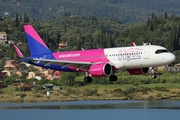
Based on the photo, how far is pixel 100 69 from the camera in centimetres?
6141

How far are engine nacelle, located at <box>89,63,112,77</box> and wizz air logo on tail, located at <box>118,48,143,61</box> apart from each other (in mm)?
2853

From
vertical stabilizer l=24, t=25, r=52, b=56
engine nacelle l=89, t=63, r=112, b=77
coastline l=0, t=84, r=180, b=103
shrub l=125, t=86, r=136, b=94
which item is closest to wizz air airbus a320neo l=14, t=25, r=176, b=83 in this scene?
engine nacelle l=89, t=63, r=112, b=77

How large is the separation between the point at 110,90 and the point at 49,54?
115013 millimetres

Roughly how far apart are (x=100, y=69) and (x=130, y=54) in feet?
19.6

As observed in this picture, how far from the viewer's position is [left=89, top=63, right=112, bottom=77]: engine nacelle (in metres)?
61.3

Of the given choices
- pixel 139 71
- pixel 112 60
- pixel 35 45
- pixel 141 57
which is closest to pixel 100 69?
pixel 112 60

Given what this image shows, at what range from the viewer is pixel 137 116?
484 feet

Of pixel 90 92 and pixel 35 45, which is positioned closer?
pixel 35 45

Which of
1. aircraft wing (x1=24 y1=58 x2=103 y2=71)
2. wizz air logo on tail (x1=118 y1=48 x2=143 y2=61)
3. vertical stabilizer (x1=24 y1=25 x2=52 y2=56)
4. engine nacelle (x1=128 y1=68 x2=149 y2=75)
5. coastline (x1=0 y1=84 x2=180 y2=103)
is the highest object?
vertical stabilizer (x1=24 y1=25 x2=52 y2=56)

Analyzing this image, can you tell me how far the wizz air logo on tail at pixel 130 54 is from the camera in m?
60.1

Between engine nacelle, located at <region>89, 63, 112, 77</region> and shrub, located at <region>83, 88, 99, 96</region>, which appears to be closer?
engine nacelle, located at <region>89, 63, 112, 77</region>

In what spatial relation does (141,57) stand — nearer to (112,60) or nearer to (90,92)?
(112,60)

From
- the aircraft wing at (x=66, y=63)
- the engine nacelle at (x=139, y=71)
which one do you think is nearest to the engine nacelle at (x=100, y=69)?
the aircraft wing at (x=66, y=63)

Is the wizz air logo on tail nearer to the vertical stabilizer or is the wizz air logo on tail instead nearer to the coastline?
the vertical stabilizer
